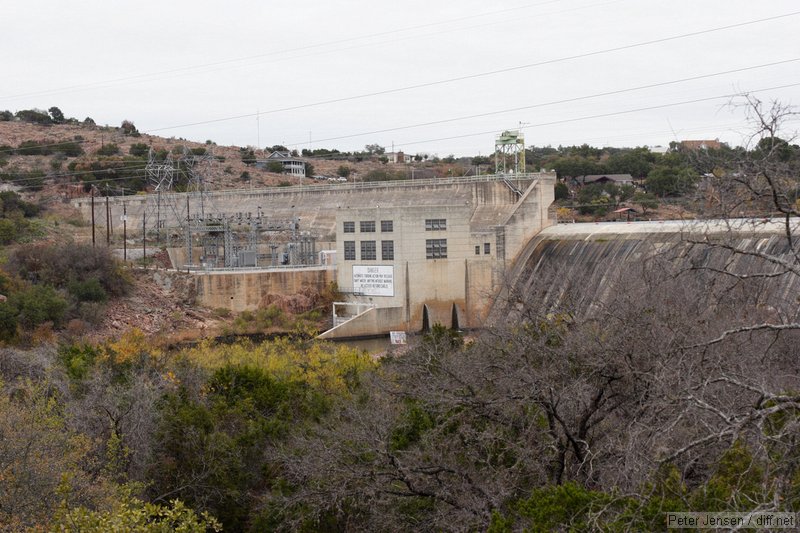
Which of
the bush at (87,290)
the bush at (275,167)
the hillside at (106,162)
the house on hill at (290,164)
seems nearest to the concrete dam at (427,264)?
the bush at (87,290)

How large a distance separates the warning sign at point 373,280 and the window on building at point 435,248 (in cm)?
203

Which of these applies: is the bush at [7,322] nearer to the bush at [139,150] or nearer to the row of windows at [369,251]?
the row of windows at [369,251]

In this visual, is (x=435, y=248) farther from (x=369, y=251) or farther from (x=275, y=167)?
(x=275, y=167)

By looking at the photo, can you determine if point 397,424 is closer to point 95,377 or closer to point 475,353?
point 475,353

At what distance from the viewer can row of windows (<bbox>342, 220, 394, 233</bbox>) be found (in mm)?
47656

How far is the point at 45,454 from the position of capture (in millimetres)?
16969

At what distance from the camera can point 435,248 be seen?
4769cm

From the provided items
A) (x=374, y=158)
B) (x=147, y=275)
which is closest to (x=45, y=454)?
(x=147, y=275)

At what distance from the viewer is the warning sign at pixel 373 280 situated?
156 ft

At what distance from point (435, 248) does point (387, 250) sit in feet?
8.10

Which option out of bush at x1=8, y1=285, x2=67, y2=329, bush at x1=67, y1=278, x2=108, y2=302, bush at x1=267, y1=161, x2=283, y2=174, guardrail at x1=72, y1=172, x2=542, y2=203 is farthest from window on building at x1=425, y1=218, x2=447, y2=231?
bush at x1=267, y1=161, x2=283, y2=174

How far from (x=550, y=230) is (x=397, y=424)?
3415 centimetres

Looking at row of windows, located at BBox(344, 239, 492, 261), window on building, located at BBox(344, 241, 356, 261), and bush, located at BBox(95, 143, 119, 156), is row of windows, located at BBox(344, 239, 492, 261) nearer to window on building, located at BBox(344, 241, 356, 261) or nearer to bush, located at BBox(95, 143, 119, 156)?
window on building, located at BBox(344, 241, 356, 261)

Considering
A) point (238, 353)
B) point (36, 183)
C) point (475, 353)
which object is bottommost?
point (238, 353)
